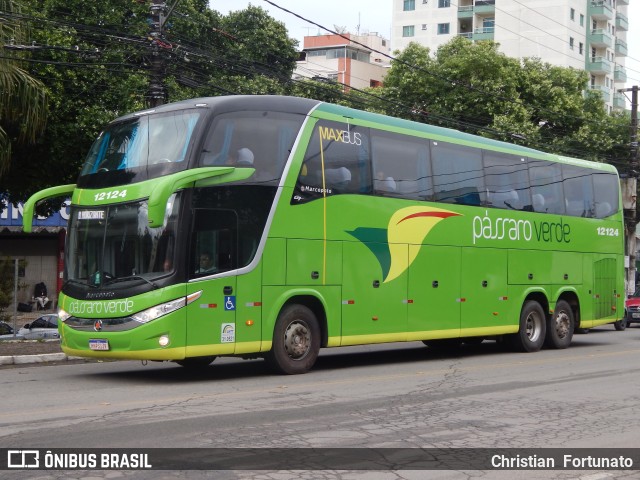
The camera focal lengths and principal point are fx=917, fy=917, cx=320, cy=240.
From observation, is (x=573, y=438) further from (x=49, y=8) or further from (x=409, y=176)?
(x=49, y=8)

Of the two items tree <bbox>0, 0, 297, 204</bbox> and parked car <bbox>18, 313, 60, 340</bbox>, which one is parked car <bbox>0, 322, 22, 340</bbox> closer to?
parked car <bbox>18, 313, 60, 340</bbox>

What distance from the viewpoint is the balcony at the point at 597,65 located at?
76.6 metres

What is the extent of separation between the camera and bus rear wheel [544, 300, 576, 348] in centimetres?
2127

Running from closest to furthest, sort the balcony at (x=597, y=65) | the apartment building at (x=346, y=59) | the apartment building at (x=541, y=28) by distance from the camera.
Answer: the apartment building at (x=541, y=28)
the balcony at (x=597, y=65)
the apartment building at (x=346, y=59)

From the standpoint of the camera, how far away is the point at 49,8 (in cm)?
2684

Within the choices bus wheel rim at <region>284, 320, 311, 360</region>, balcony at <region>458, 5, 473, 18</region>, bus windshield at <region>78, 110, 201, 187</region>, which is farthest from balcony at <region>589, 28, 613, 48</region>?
bus windshield at <region>78, 110, 201, 187</region>

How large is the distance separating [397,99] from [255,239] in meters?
35.3

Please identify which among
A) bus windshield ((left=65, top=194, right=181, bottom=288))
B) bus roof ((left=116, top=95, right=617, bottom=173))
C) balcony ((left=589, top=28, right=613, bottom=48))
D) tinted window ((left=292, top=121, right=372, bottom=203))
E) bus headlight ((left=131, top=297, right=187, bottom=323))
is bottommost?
bus headlight ((left=131, top=297, right=187, bottom=323))

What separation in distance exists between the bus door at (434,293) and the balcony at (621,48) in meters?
70.3

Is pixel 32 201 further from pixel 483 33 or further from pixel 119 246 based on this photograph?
pixel 483 33

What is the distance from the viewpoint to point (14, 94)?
19297mm

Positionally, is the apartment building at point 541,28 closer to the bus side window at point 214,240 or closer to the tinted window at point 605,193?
the tinted window at point 605,193

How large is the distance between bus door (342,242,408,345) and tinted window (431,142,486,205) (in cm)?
177

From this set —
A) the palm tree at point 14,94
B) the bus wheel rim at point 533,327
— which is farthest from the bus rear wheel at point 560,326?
the palm tree at point 14,94
